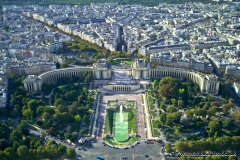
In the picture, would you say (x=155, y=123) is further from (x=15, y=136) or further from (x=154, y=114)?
(x=15, y=136)

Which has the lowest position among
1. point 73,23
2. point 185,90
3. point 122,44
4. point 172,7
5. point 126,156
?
point 126,156

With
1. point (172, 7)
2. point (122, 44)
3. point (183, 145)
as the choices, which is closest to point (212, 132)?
point (183, 145)

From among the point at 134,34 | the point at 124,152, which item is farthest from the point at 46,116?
the point at 134,34

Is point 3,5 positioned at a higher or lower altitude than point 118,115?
higher

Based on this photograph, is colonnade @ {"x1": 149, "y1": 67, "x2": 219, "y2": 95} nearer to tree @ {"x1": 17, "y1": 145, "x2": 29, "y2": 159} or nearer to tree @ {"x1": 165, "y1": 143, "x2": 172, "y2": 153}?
tree @ {"x1": 165, "y1": 143, "x2": 172, "y2": 153}

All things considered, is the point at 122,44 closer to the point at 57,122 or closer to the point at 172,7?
the point at 57,122

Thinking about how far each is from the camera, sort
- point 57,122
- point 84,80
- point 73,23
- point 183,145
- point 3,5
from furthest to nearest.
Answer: point 3,5 < point 73,23 < point 84,80 < point 57,122 < point 183,145

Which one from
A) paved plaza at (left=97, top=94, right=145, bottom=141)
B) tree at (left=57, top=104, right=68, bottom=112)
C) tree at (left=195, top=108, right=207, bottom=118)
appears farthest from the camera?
tree at (left=57, top=104, right=68, bottom=112)

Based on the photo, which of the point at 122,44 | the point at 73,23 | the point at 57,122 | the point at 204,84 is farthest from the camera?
the point at 73,23

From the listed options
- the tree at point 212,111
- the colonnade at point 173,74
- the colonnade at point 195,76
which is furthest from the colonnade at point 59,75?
the tree at point 212,111

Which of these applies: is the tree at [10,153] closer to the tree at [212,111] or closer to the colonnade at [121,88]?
the colonnade at [121,88]

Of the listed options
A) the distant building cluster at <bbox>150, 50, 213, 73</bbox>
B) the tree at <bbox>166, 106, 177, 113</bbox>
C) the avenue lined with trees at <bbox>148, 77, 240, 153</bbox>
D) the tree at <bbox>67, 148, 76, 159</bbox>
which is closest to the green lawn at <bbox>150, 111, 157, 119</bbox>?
the avenue lined with trees at <bbox>148, 77, 240, 153</bbox>
